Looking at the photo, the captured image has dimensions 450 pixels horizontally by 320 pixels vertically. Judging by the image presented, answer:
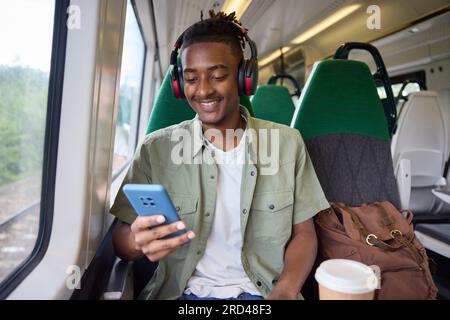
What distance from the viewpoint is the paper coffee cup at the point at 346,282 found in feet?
2.28

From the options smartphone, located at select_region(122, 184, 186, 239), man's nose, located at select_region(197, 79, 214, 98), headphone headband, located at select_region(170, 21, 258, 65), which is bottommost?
Result: smartphone, located at select_region(122, 184, 186, 239)

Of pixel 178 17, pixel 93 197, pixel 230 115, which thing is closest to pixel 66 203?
pixel 93 197

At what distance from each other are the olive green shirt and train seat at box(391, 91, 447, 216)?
2.41 metres

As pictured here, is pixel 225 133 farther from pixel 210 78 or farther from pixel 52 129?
pixel 52 129

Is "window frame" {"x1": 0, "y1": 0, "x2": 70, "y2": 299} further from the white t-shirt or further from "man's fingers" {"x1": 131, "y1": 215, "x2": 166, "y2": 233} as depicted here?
the white t-shirt

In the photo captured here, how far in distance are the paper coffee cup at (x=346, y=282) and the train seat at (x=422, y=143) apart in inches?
116

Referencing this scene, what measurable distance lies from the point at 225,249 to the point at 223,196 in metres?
0.19

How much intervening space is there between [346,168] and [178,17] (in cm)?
205

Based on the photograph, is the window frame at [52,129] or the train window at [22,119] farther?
the window frame at [52,129]

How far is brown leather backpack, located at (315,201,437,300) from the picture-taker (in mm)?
1352

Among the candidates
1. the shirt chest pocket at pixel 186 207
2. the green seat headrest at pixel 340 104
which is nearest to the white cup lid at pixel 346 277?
the shirt chest pocket at pixel 186 207

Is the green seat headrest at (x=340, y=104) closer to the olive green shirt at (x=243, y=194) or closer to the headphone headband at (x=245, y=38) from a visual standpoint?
the olive green shirt at (x=243, y=194)

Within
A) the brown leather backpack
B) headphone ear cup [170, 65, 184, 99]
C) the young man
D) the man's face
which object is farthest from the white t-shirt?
the brown leather backpack

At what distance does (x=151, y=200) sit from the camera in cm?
80
